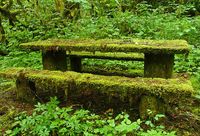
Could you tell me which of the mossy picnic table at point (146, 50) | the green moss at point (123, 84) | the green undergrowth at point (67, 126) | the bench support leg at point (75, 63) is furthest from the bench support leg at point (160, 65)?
the bench support leg at point (75, 63)

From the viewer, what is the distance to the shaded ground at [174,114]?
167 inches

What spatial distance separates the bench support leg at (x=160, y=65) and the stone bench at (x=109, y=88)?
0.64ft

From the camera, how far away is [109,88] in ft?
14.3

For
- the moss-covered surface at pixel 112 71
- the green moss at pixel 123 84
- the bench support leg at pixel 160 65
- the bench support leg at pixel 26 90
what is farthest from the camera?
the moss-covered surface at pixel 112 71

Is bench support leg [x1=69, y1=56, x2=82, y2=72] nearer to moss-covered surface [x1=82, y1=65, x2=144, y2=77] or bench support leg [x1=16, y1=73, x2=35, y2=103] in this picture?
moss-covered surface [x1=82, y1=65, x2=144, y2=77]

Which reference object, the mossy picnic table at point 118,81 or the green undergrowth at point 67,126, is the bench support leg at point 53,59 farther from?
the green undergrowth at point 67,126

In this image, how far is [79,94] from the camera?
18.3 ft

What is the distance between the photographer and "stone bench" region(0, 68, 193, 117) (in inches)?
162

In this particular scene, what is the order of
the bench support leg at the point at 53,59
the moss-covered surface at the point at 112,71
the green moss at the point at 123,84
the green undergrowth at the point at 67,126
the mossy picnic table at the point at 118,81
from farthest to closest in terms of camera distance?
the moss-covered surface at the point at 112,71 < the bench support leg at the point at 53,59 < the mossy picnic table at the point at 118,81 < the green moss at the point at 123,84 < the green undergrowth at the point at 67,126

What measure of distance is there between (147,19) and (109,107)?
6911mm

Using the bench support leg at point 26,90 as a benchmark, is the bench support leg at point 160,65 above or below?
above

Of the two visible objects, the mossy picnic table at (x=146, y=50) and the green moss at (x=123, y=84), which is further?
the mossy picnic table at (x=146, y=50)

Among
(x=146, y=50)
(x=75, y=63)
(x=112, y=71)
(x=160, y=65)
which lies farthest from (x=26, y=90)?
(x=160, y=65)

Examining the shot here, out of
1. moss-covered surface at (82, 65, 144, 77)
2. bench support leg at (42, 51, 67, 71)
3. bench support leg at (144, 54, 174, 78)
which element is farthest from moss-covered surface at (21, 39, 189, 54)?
moss-covered surface at (82, 65, 144, 77)
